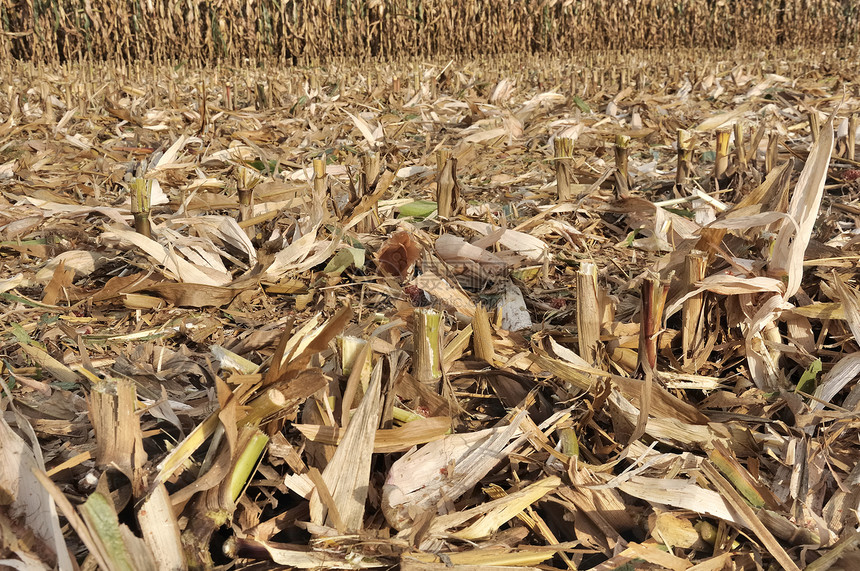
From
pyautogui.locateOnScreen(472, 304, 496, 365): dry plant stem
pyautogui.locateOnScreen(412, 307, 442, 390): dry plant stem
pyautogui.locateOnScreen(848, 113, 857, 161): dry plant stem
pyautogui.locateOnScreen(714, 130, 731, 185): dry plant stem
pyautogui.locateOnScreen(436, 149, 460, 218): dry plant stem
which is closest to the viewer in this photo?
pyautogui.locateOnScreen(412, 307, 442, 390): dry plant stem

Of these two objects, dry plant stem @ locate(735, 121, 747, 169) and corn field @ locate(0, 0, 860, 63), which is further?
corn field @ locate(0, 0, 860, 63)

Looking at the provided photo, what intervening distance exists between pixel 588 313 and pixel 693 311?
22cm

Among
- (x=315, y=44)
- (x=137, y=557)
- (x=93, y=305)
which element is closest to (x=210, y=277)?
(x=93, y=305)

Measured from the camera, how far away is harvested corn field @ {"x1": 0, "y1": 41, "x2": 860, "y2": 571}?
95 centimetres

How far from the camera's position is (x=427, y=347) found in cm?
117

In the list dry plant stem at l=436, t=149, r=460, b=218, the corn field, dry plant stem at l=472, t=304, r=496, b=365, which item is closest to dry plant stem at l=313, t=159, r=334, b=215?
dry plant stem at l=436, t=149, r=460, b=218

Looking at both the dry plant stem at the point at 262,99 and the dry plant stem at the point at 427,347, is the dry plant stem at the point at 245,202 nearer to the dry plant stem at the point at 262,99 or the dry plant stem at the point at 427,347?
the dry plant stem at the point at 427,347

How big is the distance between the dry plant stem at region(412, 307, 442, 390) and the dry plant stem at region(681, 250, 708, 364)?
0.49 m

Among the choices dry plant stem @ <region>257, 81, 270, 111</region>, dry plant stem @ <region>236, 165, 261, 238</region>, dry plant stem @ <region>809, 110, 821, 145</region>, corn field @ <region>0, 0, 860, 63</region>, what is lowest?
dry plant stem @ <region>236, 165, 261, 238</region>

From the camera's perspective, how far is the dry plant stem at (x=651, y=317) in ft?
3.91

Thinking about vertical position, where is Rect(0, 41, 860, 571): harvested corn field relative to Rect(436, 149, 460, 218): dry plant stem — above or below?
below

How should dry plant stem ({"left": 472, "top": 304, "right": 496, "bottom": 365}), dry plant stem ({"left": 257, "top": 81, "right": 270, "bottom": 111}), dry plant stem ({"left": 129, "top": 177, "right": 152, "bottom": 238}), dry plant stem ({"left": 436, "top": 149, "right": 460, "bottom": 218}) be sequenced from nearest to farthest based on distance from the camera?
dry plant stem ({"left": 472, "top": 304, "right": 496, "bottom": 365})
dry plant stem ({"left": 129, "top": 177, "right": 152, "bottom": 238})
dry plant stem ({"left": 436, "top": 149, "right": 460, "bottom": 218})
dry plant stem ({"left": 257, "top": 81, "right": 270, "bottom": 111})

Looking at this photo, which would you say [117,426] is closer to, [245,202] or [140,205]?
[140,205]

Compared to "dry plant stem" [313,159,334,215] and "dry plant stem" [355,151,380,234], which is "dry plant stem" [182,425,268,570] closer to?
"dry plant stem" [313,159,334,215]
